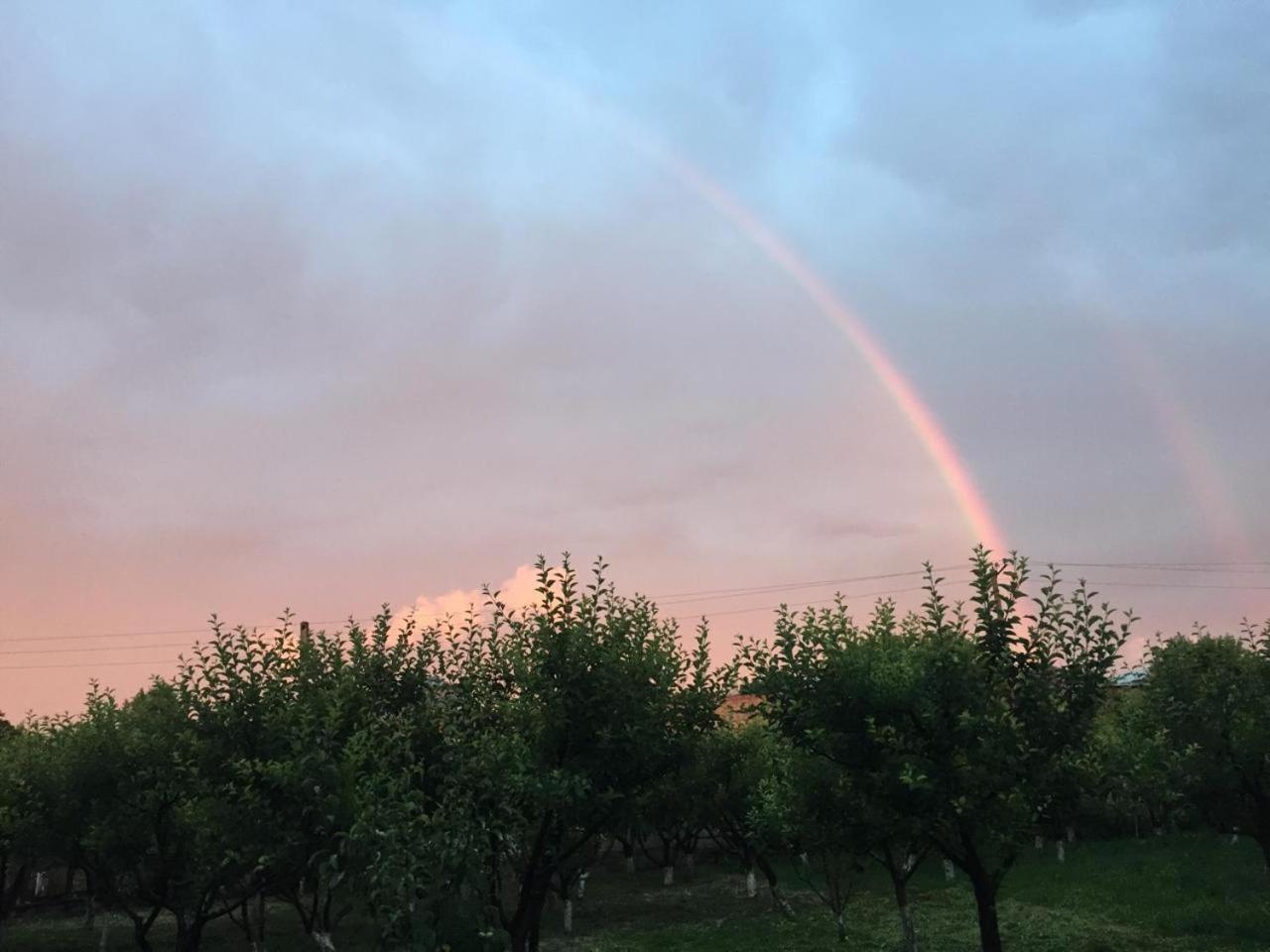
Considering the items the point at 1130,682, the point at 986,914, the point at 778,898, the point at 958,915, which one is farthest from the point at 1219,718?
the point at 1130,682

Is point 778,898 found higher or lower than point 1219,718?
lower

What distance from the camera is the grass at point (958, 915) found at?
30953 millimetres

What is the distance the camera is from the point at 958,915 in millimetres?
37344

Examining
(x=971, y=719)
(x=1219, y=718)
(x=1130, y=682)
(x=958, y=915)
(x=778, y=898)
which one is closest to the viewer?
(x=971, y=719)

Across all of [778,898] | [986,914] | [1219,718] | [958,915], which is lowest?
[778,898]

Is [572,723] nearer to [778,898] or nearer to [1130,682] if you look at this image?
[778,898]

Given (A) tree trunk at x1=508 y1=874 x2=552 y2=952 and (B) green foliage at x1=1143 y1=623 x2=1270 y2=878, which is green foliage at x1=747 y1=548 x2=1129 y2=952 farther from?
(B) green foliage at x1=1143 y1=623 x2=1270 y2=878

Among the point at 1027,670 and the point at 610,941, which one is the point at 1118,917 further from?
the point at 1027,670

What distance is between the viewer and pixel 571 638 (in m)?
18.3

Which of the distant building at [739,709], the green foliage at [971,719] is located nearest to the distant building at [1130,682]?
the green foliage at [971,719]


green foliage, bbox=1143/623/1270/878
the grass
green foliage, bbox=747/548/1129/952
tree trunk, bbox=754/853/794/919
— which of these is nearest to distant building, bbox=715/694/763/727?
green foliage, bbox=747/548/1129/952

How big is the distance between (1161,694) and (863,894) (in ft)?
69.3

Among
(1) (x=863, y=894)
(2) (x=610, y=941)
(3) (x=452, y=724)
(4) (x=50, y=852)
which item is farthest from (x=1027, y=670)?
(4) (x=50, y=852)

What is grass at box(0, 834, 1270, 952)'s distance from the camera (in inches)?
1219
